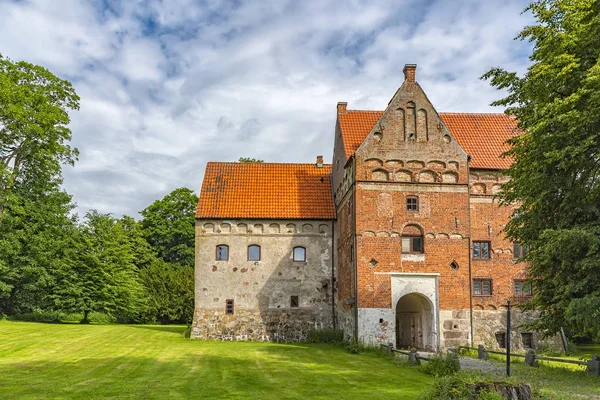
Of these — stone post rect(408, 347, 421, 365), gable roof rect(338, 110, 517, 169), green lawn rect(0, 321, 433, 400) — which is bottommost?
green lawn rect(0, 321, 433, 400)

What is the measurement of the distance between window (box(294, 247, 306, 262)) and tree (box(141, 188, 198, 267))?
2539 cm

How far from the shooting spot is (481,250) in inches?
1028

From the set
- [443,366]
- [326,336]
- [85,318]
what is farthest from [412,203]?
[85,318]

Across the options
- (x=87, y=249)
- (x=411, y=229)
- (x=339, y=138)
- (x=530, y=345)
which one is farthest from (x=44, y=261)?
(x=530, y=345)

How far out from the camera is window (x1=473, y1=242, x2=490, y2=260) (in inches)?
1025

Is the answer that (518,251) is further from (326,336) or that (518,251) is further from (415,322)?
(326,336)

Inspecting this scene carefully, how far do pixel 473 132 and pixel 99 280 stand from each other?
92.1ft

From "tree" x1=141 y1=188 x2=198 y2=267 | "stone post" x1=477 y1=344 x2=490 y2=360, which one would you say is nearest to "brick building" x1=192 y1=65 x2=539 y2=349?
"stone post" x1=477 y1=344 x2=490 y2=360

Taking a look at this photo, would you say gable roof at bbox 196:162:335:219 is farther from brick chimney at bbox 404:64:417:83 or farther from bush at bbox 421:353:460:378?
bush at bbox 421:353:460:378

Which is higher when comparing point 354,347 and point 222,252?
point 222,252

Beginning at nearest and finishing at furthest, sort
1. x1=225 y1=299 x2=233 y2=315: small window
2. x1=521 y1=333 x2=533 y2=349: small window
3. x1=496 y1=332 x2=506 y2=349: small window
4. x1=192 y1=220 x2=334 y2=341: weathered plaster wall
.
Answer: x1=496 y1=332 x2=506 y2=349: small window < x1=521 y1=333 x2=533 y2=349: small window < x1=192 y1=220 x2=334 y2=341: weathered plaster wall < x1=225 y1=299 x2=233 y2=315: small window

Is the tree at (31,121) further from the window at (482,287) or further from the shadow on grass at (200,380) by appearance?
the window at (482,287)

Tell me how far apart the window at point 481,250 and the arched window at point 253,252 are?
11019 millimetres

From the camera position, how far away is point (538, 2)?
1727 centimetres
